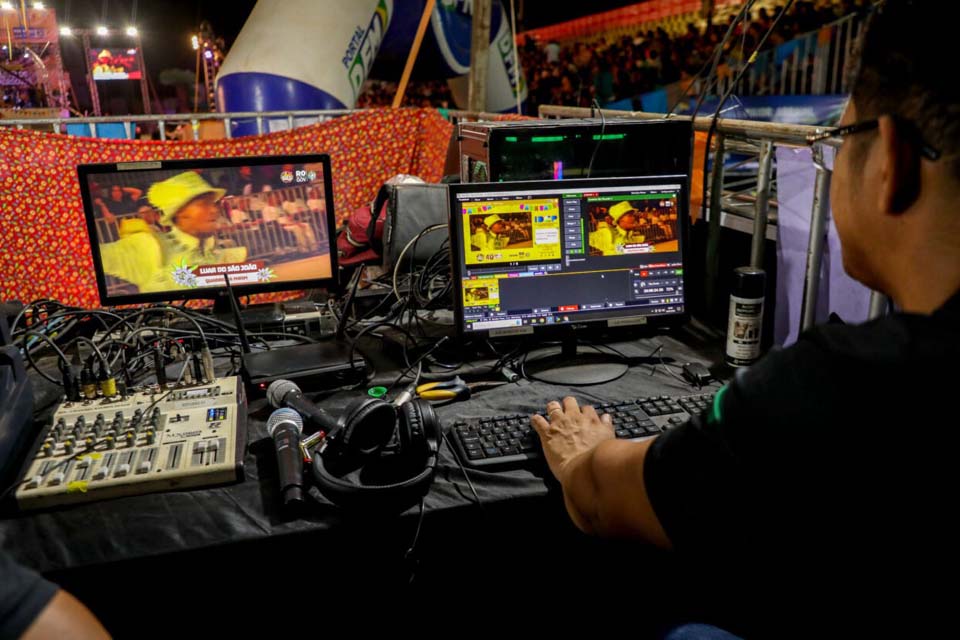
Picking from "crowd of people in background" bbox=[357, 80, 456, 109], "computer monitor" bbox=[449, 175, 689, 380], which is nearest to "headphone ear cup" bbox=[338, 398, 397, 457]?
"computer monitor" bbox=[449, 175, 689, 380]

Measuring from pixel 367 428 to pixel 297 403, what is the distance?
0.26 meters

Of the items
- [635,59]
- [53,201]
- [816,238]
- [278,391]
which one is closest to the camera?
[278,391]

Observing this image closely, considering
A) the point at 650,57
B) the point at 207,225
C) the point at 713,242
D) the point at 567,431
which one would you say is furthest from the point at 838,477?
the point at 650,57

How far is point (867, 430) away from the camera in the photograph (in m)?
0.62

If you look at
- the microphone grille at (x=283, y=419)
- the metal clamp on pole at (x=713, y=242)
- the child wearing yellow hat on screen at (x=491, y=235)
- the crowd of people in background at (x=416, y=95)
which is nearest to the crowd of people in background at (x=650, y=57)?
the crowd of people in background at (x=416, y=95)

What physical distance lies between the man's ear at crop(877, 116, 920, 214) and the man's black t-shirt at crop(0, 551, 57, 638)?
3.19 feet

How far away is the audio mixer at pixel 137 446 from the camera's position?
45.3 inches

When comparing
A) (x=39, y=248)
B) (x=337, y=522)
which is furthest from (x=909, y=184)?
(x=39, y=248)

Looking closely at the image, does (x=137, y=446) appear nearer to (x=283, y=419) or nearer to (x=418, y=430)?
(x=283, y=419)

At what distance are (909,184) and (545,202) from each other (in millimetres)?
1005

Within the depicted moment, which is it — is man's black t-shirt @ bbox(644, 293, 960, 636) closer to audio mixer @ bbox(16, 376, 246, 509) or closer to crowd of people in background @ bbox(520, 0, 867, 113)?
audio mixer @ bbox(16, 376, 246, 509)

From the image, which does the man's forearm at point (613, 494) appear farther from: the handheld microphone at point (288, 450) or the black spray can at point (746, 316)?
the black spray can at point (746, 316)

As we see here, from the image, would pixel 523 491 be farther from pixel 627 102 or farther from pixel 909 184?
pixel 627 102

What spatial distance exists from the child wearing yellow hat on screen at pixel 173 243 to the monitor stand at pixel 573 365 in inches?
35.4
